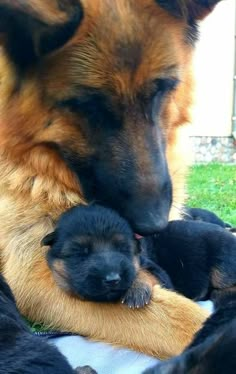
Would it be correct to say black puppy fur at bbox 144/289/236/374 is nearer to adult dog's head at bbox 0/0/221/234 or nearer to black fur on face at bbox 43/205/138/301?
black fur on face at bbox 43/205/138/301

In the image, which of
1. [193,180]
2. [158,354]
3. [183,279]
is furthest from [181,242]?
[193,180]

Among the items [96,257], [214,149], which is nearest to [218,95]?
[214,149]

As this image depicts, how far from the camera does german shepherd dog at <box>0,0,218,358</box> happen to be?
2908 mm

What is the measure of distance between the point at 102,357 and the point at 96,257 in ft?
1.26

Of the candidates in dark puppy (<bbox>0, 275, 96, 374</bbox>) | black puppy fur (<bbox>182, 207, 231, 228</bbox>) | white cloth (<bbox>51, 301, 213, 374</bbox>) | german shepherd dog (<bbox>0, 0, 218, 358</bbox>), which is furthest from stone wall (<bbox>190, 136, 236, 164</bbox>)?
dark puppy (<bbox>0, 275, 96, 374</bbox>)

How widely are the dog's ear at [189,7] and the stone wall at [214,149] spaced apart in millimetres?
10188

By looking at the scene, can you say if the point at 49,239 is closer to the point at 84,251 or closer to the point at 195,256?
the point at 84,251

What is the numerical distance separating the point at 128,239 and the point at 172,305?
320 millimetres

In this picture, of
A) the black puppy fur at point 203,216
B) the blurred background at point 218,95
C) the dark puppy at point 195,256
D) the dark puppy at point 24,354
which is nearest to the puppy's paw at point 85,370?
the dark puppy at point 24,354

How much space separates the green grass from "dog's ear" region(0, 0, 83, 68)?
312 cm

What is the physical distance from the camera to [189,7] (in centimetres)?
330

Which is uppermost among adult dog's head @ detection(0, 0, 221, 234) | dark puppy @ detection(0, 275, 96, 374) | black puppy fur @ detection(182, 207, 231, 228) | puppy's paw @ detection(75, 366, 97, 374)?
→ adult dog's head @ detection(0, 0, 221, 234)

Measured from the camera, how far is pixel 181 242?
11.4 feet

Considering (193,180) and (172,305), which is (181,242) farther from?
(193,180)
